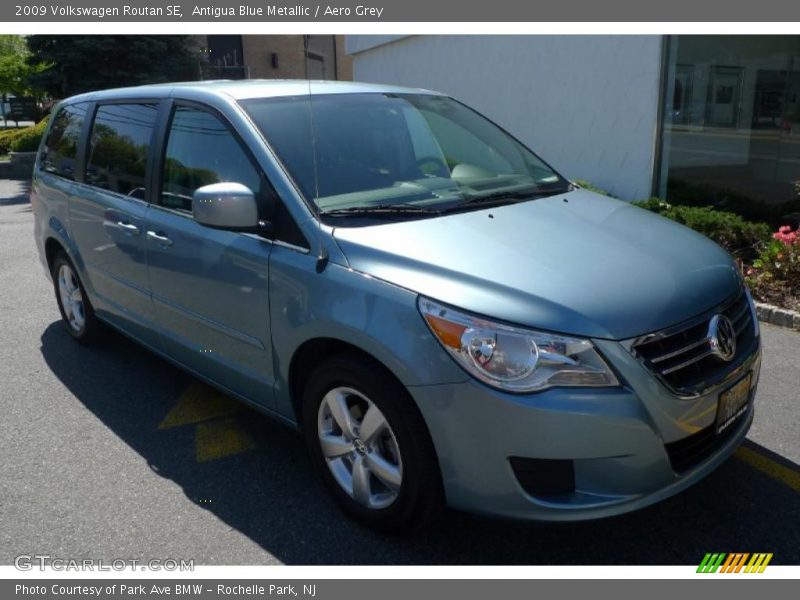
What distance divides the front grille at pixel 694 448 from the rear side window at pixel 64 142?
419 centimetres

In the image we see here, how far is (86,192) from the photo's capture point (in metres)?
4.69

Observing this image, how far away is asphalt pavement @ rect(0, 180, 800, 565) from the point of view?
2.86m

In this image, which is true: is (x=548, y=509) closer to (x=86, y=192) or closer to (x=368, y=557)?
(x=368, y=557)

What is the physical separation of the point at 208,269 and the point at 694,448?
7.39ft

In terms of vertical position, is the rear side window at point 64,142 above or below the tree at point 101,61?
below

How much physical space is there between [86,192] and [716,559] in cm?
412

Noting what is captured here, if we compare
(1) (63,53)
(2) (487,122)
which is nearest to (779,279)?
(2) (487,122)

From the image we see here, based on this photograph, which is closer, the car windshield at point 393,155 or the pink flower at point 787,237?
the car windshield at point 393,155

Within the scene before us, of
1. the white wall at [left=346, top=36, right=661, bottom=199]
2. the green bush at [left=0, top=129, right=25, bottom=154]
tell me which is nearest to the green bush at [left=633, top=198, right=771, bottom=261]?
the white wall at [left=346, top=36, right=661, bottom=199]

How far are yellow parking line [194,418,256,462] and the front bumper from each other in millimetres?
1556

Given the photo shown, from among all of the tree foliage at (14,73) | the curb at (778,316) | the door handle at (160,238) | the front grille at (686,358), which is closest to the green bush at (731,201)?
the curb at (778,316)

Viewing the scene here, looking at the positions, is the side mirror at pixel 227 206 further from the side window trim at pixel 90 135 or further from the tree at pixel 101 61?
the tree at pixel 101 61

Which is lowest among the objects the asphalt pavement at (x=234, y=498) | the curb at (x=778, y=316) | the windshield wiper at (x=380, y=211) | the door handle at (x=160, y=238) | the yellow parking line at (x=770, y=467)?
the asphalt pavement at (x=234, y=498)

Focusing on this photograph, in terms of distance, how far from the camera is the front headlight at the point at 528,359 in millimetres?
2412
